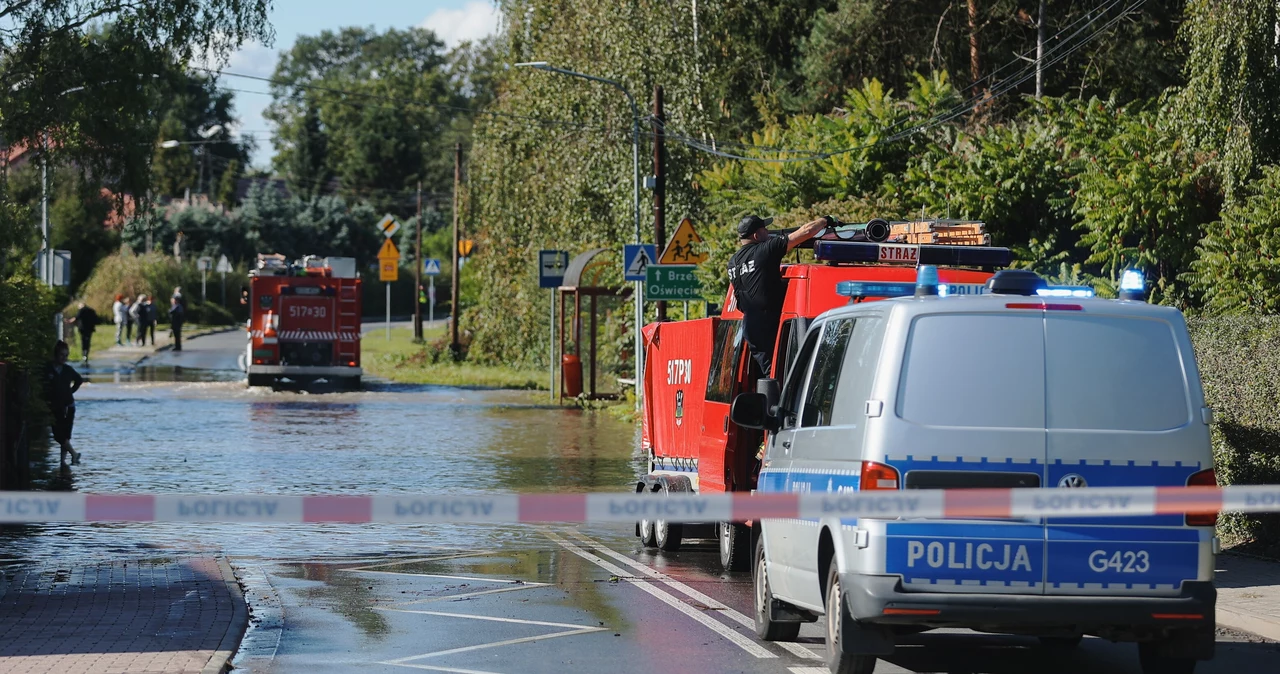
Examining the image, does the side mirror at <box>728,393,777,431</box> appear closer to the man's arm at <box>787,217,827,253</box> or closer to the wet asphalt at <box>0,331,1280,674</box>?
the wet asphalt at <box>0,331,1280,674</box>

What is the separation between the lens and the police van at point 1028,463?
6992 millimetres

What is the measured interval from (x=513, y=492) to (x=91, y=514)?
10.7 metres

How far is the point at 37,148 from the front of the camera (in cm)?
2628

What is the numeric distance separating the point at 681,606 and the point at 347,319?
27525mm

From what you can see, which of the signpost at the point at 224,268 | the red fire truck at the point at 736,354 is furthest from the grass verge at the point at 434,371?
the red fire truck at the point at 736,354

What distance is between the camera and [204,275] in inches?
2872

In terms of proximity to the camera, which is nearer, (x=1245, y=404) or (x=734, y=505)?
(x=734, y=505)

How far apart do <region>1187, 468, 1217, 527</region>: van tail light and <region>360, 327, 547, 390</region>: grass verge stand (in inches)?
1265

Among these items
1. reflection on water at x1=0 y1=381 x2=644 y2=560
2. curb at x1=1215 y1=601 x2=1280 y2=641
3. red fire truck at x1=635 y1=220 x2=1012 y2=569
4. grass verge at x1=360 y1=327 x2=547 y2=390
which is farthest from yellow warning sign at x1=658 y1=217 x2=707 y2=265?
curb at x1=1215 y1=601 x2=1280 y2=641

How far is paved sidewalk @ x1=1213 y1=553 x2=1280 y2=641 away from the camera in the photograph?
9.51 meters

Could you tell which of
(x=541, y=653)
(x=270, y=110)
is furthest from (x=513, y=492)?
(x=270, y=110)

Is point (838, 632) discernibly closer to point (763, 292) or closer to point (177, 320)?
point (763, 292)

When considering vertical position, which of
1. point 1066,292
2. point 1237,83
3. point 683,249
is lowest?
point 1066,292

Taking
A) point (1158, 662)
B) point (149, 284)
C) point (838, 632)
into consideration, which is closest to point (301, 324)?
point (838, 632)
